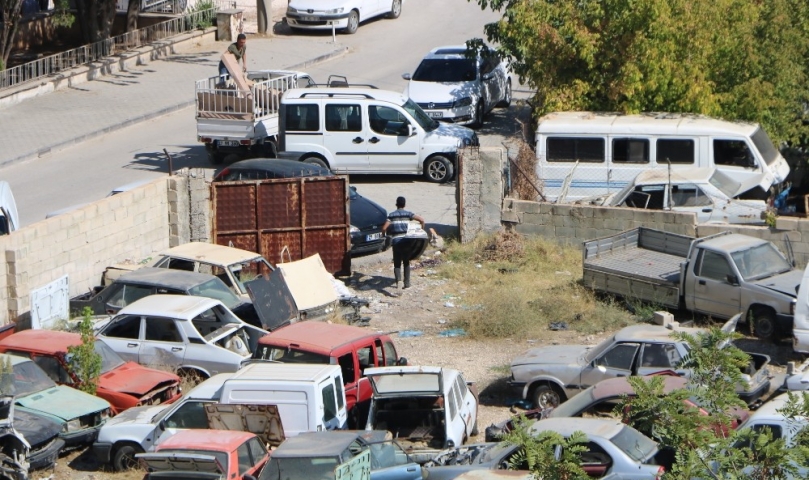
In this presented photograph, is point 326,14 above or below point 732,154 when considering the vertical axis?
above

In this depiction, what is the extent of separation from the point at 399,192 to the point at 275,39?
13.4 meters

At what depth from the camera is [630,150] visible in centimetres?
2212

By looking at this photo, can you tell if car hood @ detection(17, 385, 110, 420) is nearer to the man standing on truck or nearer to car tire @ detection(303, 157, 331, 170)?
car tire @ detection(303, 157, 331, 170)

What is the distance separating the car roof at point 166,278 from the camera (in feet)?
55.5

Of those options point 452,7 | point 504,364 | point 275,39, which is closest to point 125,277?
point 504,364

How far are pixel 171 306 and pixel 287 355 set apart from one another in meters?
2.43

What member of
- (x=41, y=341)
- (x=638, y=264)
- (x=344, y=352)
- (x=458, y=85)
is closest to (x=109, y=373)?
(x=41, y=341)

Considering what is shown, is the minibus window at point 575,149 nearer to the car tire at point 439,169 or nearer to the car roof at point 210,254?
the car tire at point 439,169

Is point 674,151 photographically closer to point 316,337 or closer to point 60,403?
point 316,337

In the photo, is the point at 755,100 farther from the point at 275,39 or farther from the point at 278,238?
the point at 275,39

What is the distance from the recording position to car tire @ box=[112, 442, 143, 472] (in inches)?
521

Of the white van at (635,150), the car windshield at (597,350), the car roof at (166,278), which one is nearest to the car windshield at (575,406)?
the car windshield at (597,350)

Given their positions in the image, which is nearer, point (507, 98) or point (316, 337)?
point (316, 337)

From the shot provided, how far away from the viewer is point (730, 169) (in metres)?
21.6
